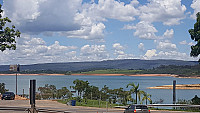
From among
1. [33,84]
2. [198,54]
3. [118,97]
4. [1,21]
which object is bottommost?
[118,97]

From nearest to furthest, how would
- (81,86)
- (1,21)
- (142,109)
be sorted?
1. (142,109)
2. (1,21)
3. (81,86)

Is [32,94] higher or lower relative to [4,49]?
lower

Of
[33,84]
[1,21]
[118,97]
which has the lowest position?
[118,97]

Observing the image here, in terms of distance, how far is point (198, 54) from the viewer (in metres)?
61.5

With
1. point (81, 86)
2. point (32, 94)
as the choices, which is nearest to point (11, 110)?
point (32, 94)

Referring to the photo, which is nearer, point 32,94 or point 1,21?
point 32,94

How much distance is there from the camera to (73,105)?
4938cm

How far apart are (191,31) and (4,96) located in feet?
120

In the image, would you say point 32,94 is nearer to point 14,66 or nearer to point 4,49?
point 4,49

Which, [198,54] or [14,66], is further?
[14,66]

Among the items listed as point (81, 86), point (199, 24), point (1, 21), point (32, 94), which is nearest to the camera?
point (32, 94)

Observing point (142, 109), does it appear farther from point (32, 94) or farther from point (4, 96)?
point (4, 96)

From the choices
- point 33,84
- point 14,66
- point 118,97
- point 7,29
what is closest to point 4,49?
point 7,29

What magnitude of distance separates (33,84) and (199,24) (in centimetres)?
3475
